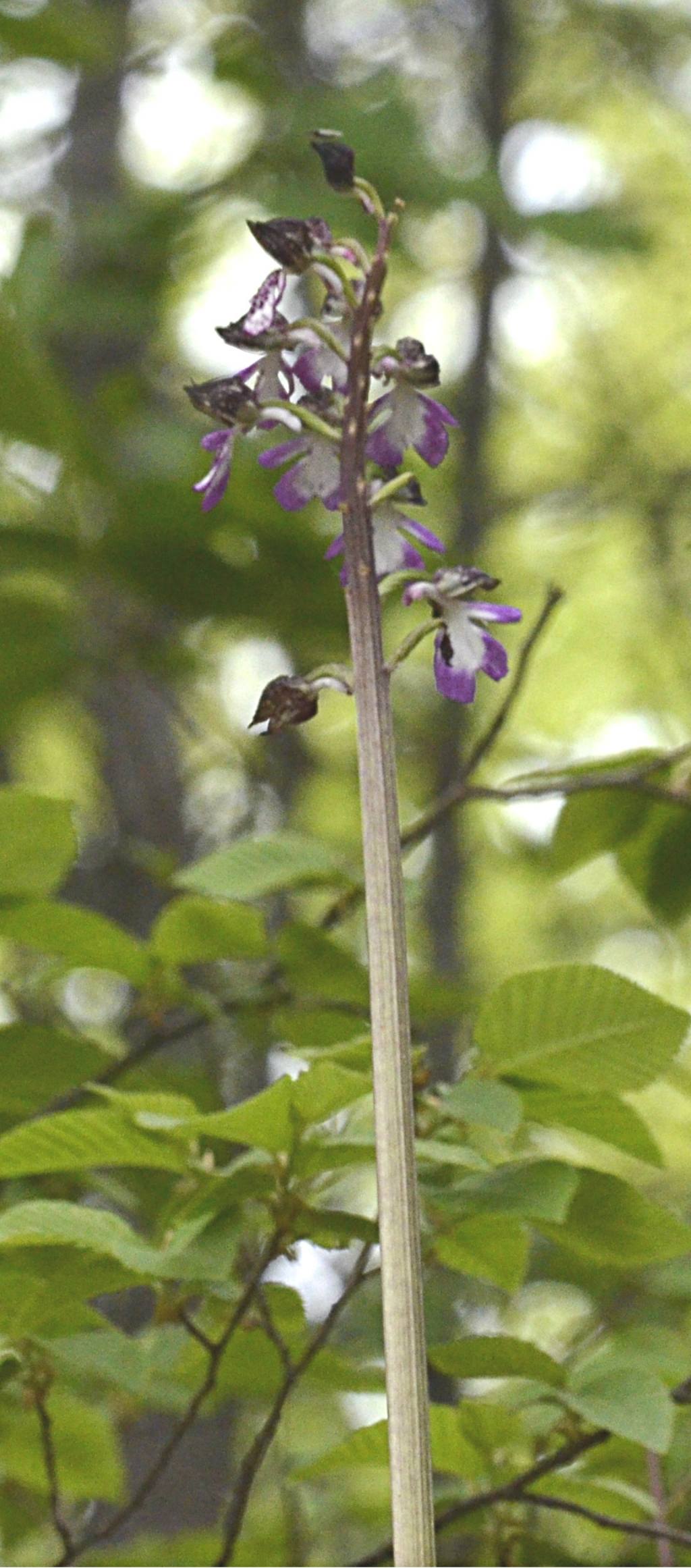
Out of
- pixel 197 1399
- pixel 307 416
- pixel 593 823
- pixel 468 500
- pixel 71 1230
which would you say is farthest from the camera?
pixel 468 500

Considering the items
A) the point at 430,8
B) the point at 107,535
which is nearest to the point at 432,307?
the point at 430,8

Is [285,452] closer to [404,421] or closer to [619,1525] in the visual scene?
[404,421]

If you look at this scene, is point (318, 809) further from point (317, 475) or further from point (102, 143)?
point (317, 475)

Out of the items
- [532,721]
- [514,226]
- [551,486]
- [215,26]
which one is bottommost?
[514,226]

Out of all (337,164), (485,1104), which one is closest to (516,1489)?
(485,1104)

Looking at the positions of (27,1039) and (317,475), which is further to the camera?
(27,1039)

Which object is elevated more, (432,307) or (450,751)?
(432,307)
